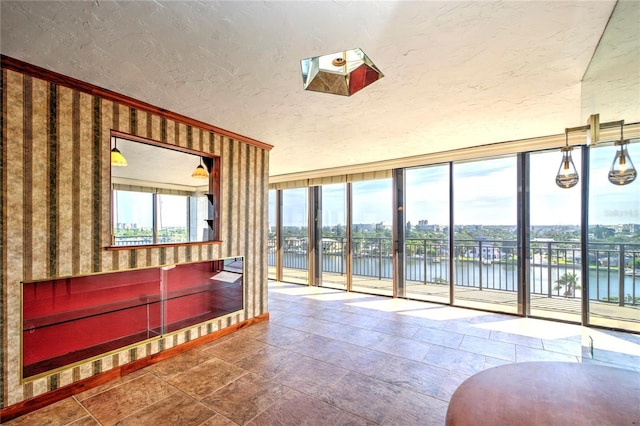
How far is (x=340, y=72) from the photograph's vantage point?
2.09m

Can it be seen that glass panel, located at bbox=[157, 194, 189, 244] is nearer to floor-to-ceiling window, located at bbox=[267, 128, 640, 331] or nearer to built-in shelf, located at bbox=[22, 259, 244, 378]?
built-in shelf, located at bbox=[22, 259, 244, 378]

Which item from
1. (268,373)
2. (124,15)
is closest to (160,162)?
(124,15)

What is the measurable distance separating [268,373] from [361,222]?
3.58m

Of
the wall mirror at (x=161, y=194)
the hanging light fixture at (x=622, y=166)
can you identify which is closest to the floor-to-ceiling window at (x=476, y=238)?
the hanging light fixture at (x=622, y=166)

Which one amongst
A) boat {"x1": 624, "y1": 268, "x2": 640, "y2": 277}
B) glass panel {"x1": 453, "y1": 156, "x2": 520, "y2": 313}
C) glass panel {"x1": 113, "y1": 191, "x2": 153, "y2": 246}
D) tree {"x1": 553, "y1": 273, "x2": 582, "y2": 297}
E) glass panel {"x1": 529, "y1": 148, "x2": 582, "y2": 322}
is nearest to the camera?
boat {"x1": 624, "y1": 268, "x2": 640, "y2": 277}

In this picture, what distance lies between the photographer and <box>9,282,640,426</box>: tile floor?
1909 mm

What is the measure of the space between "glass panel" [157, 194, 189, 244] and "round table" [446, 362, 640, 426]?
155 inches

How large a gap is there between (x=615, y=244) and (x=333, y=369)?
237cm

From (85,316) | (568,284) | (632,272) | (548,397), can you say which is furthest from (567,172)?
(85,316)

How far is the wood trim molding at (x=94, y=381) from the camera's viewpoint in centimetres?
190

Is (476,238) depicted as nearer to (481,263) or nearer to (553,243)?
(481,263)

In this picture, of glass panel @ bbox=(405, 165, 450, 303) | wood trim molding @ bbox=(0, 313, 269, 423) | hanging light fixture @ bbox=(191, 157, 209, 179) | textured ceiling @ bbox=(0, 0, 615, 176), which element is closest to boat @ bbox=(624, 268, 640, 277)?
textured ceiling @ bbox=(0, 0, 615, 176)

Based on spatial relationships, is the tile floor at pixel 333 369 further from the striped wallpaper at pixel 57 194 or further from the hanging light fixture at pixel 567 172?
the hanging light fixture at pixel 567 172

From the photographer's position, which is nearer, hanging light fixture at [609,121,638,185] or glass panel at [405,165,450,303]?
hanging light fixture at [609,121,638,185]
